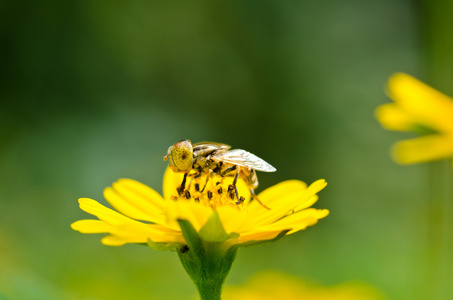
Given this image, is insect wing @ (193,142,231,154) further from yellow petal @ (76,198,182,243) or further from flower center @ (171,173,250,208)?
yellow petal @ (76,198,182,243)

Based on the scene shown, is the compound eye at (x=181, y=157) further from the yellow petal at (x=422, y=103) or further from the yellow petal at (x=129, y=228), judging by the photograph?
the yellow petal at (x=422, y=103)

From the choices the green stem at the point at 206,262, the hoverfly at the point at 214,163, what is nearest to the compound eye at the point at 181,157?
the hoverfly at the point at 214,163

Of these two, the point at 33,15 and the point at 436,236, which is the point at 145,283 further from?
the point at 33,15

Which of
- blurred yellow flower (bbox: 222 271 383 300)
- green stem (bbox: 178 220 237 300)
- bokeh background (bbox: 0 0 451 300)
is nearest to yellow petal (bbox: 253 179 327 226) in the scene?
green stem (bbox: 178 220 237 300)

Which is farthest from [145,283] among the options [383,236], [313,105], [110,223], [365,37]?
[365,37]

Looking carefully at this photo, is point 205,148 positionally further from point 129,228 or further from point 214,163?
point 129,228

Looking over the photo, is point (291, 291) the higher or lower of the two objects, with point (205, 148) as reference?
lower

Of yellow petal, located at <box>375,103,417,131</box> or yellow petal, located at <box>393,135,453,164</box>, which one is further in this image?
yellow petal, located at <box>375,103,417,131</box>

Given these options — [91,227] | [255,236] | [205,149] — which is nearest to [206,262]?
[255,236]
